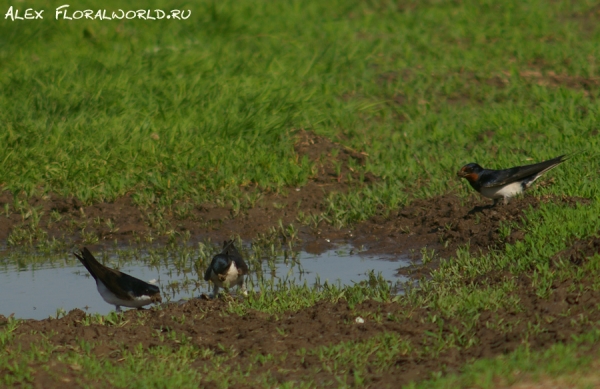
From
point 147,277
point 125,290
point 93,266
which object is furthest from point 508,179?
point 93,266

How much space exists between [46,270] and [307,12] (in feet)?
29.8

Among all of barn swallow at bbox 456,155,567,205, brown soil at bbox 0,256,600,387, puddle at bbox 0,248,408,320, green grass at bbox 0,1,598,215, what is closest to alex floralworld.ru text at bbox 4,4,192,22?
green grass at bbox 0,1,598,215

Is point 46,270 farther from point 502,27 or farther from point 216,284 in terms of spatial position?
point 502,27

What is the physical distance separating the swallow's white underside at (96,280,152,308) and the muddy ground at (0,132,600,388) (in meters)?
0.30

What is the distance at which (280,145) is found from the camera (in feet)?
36.1

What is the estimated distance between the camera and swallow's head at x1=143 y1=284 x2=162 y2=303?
745cm

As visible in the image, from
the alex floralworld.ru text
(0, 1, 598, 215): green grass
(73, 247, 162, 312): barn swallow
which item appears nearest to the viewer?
(73, 247, 162, 312): barn swallow

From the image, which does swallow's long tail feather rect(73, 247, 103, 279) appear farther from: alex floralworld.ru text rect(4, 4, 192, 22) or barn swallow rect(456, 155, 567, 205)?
alex floralworld.ru text rect(4, 4, 192, 22)

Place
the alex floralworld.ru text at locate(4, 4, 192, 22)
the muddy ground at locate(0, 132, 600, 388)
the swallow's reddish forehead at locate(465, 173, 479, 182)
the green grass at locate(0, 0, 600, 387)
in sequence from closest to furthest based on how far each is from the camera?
1. the muddy ground at locate(0, 132, 600, 388)
2. the green grass at locate(0, 0, 600, 387)
3. the swallow's reddish forehead at locate(465, 173, 479, 182)
4. the alex floralworld.ru text at locate(4, 4, 192, 22)

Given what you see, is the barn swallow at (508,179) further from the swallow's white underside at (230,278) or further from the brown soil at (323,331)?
the swallow's white underside at (230,278)

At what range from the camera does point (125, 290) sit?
24.4ft

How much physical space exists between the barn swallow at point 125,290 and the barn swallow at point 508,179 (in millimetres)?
3263

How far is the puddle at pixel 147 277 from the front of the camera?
781cm

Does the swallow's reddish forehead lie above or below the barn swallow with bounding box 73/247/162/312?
above
